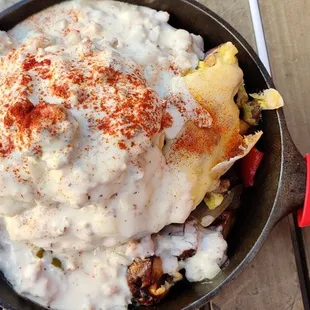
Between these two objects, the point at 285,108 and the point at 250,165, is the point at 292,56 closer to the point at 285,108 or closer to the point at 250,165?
the point at 285,108

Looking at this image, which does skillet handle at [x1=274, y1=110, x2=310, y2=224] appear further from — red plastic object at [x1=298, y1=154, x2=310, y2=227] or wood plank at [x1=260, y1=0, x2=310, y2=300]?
wood plank at [x1=260, y1=0, x2=310, y2=300]

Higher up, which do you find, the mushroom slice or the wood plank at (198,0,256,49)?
the wood plank at (198,0,256,49)

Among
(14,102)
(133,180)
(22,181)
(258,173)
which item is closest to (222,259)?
(258,173)

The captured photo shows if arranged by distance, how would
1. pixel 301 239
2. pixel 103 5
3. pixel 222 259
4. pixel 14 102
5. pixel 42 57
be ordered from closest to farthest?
pixel 14 102, pixel 42 57, pixel 222 259, pixel 103 5, pixel 301 239

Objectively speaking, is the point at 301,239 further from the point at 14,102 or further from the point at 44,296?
the point at 14,102

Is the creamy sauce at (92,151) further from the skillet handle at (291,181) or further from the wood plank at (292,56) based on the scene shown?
the wood plank at (292,56)

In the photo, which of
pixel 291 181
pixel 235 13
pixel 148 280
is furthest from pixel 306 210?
pixel 235 13

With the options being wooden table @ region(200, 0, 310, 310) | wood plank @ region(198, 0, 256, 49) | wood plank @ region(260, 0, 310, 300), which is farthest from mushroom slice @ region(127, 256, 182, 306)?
wood plank @ region(198, 0, 256, 49)
